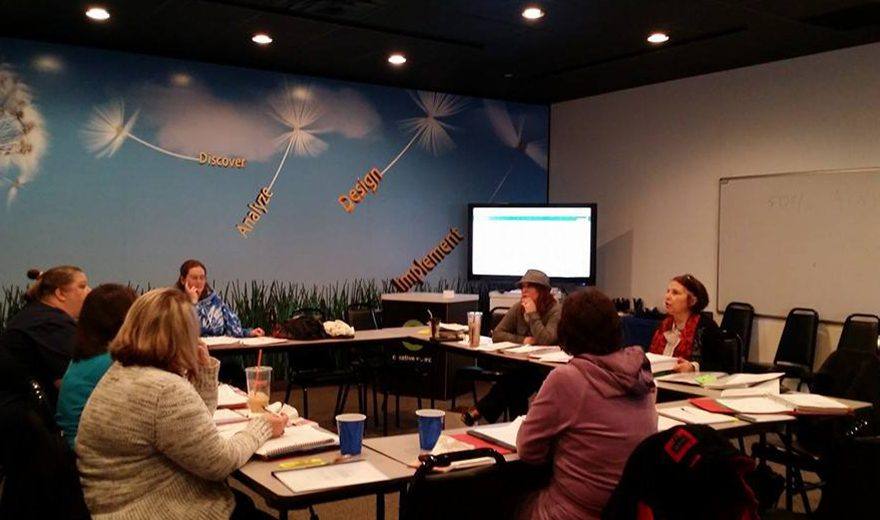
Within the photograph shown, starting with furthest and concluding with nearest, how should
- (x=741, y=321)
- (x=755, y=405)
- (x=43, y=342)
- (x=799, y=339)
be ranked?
1. (x=741, y=321)
2. (x=799, y=339)
3. (x=43, y=342)
4. (x=755, y=405)

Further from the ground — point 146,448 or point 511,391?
point 146,448

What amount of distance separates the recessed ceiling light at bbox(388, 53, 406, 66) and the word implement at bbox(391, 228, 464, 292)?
6.82 ft

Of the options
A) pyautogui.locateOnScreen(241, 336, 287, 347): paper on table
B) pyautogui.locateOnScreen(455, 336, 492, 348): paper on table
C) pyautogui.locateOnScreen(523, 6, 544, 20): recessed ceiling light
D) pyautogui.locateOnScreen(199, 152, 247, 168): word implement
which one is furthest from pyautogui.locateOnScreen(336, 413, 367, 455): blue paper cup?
pyautogui.locateOnScreen(199, 152, 247, 168): word implement

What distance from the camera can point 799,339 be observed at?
21.3ft

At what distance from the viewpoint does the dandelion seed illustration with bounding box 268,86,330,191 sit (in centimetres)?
753

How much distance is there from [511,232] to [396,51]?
2382 mm

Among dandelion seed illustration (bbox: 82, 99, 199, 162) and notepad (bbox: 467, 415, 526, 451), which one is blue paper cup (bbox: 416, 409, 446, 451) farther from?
dandelion seed illustration (bbox: 82, 99, 199, 162)

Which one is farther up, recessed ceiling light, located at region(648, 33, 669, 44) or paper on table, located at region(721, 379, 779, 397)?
recessed ceiling light, located at region(648, 33, 669, 44)

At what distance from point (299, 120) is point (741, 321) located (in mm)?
4394

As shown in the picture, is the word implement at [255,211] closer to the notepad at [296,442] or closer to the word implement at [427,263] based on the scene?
the word implement at [427,263]

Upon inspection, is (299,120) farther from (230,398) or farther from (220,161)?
(230,398)

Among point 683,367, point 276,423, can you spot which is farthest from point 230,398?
point 683,367

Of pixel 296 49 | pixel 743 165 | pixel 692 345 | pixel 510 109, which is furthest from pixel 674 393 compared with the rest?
pixel 510 109

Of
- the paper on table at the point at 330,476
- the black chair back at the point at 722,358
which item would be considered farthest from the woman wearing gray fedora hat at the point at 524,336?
the paper on table at the point at 330,476
